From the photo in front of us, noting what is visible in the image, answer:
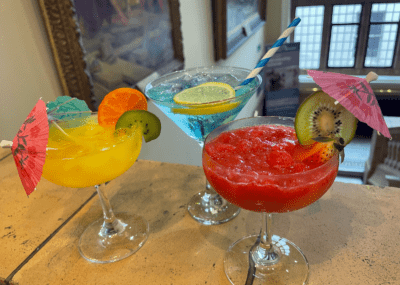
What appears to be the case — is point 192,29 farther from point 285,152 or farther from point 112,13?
point 285,152

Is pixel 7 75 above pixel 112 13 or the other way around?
the other way around

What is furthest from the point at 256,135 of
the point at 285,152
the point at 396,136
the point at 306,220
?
the point at 396,136

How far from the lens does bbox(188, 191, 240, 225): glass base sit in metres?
0.77

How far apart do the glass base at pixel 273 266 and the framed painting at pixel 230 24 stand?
1931 millimetres

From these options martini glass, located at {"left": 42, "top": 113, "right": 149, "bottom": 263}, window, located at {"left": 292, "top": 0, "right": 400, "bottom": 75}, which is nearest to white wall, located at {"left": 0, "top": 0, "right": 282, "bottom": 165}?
martini glass, located at {"left": 42, "top": 113, "right": 149, "bottom": 263}

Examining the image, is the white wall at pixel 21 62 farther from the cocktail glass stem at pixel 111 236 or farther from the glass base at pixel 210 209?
the glass base at pixel 210 209

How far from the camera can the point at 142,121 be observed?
25.8 inches

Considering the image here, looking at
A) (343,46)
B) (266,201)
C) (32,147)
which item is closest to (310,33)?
(343,46)

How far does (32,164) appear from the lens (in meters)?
0.50

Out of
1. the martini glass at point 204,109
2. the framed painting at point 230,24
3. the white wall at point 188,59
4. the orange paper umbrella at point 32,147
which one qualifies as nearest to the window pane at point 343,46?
the framed painting at point 230,24

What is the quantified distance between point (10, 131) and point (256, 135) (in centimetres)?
87

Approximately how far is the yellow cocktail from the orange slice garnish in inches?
1.1

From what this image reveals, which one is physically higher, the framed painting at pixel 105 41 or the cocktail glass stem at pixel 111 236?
the framed painting at pixel 105 41

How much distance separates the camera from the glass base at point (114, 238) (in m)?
0.69
